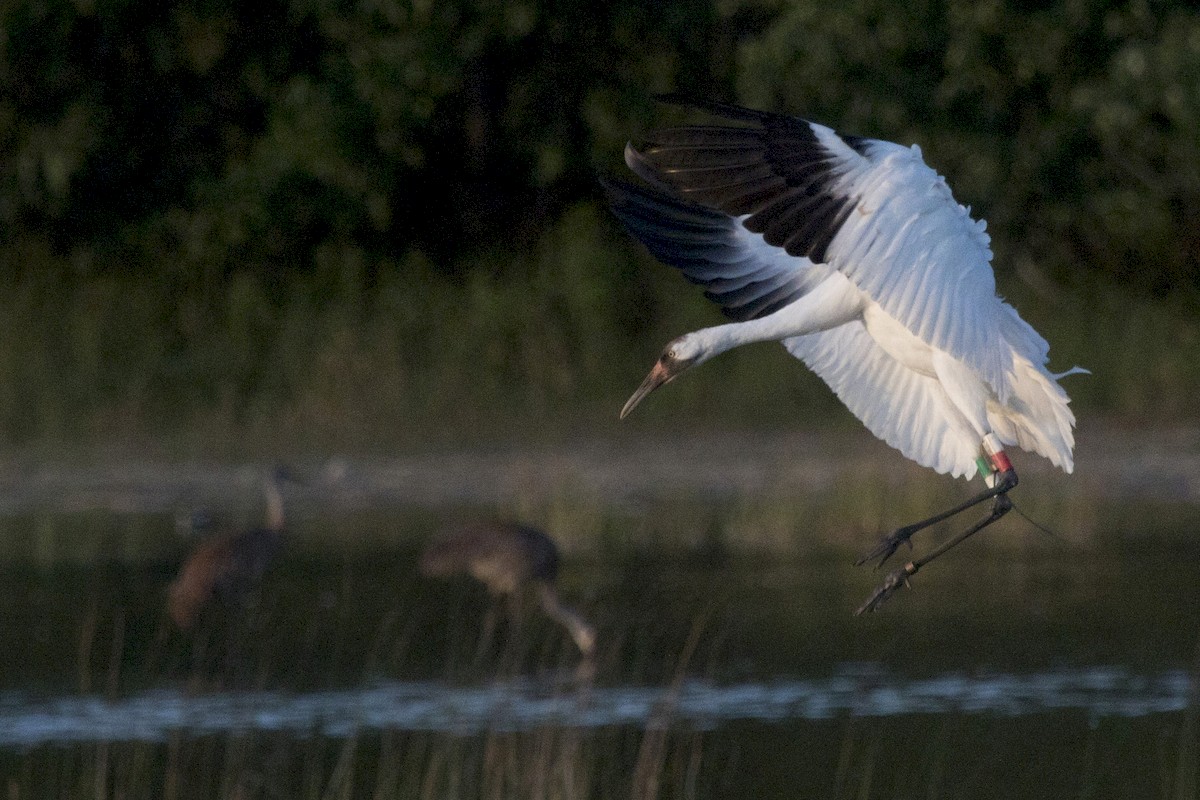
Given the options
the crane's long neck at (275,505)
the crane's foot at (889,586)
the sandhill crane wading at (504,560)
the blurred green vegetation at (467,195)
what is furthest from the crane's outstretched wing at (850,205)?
the blurred green vegetation at (467,195)

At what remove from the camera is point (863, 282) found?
578 cm

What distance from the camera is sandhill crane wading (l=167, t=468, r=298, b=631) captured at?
9586 mm

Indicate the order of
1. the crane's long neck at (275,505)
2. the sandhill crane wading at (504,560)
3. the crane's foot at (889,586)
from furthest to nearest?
the crane's long neck at (275,505), the sandhill crane wading at (504,560), the crane's foot at (889,586)

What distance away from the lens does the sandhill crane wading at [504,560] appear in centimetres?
939

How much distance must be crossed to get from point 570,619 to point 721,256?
8.89 feet

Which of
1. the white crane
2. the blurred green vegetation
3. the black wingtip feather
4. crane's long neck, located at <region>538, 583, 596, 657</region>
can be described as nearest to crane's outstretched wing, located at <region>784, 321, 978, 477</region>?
the white crane

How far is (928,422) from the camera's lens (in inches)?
266

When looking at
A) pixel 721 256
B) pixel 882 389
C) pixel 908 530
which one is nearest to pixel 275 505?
pixel 721 256

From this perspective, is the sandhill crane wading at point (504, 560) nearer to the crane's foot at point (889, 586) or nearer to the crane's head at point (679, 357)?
the crane's head at point (679, 357)

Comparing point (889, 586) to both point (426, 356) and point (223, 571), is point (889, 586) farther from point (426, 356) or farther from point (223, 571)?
point (426, 356)

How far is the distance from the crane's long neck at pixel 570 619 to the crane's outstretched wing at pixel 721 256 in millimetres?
2275

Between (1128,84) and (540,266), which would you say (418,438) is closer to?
(540,266)

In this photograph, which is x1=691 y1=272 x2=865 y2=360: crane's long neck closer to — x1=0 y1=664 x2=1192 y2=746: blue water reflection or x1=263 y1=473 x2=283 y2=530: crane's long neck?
x1=0 y1=664 x2=1192 y2=746: blue water reflection

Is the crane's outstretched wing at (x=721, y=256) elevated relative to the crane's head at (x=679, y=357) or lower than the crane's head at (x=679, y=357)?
elevated
